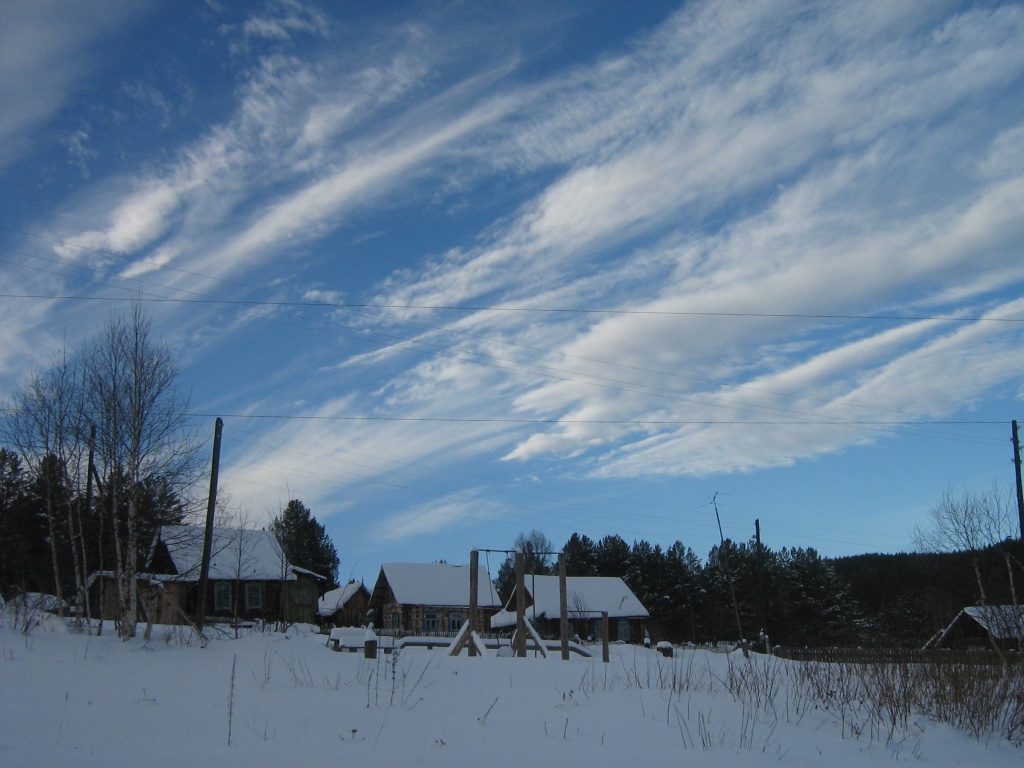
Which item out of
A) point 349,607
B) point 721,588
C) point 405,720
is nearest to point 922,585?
point 721,588

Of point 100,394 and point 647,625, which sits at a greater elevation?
point 100,394

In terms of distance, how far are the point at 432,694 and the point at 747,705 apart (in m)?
4.27

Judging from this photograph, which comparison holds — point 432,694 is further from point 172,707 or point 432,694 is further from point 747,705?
point 747,705

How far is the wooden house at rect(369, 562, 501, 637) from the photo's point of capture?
2084 inches

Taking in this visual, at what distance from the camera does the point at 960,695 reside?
433 inches

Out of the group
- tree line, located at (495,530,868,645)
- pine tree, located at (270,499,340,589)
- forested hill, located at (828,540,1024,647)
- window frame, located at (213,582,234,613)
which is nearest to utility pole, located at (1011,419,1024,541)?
forested hill, located at (828,540,1024,647)

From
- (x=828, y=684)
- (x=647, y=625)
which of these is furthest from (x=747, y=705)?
(x=647, y=625)

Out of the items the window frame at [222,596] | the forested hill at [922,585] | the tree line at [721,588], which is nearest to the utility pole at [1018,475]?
the forested hill at [922,585]

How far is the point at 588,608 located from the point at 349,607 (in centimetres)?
1709

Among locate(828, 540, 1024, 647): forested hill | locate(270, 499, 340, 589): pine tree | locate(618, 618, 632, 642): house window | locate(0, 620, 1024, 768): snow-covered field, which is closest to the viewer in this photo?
locate(0, 620, 1024, 768): snow-covered field

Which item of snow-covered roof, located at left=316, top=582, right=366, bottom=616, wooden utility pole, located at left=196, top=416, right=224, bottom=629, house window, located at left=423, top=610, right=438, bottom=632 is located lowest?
house window, located at left=423, top=610, right=438, bottom=632

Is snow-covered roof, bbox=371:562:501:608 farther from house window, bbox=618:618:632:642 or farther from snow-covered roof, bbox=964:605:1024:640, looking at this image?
snow-covered roof, bbox=964:605:1024:640

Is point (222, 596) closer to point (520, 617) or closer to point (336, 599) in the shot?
point (336, 599)

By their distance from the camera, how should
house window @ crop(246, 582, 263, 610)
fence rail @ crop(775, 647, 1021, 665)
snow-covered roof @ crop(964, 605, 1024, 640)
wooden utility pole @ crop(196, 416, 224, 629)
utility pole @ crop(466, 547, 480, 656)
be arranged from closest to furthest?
fence rail @ crop(775, 647, 1021, 665) → utility pole @ crop(466, 547, 480, 656) → wooden utility pole @ crop(196, 416, 224, 629) → snow-covered roof @ crop(964, 605, 1024, 640) → house window @ crop(246, 582, 263, 610)
